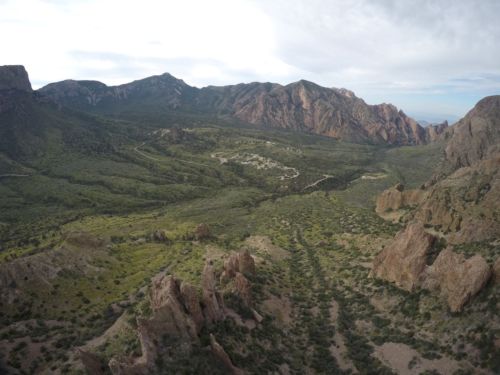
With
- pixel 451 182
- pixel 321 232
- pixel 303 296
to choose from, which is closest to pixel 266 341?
pixel 303 296

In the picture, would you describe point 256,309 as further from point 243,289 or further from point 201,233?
point 201,233

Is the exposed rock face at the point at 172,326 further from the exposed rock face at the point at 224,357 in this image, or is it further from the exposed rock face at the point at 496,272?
the exposed rock face at the point at 496,272

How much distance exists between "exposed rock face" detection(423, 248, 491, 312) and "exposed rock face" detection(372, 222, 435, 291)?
4.11m

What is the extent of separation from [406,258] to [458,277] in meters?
12.7

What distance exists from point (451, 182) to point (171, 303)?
87364 mm

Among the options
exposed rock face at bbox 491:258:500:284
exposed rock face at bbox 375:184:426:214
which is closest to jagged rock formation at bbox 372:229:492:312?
exposed rock face at bbox 491:258:500:284

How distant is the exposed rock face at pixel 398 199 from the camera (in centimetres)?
12169

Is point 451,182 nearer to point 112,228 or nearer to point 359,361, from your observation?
point 359,361

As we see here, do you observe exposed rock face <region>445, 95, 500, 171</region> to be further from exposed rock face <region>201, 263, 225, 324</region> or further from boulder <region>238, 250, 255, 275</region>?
exposed rock face <region>201, 263, 225, 324</region>

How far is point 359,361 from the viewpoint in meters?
50.0

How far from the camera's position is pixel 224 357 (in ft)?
136

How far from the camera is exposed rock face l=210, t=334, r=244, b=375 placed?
41219 mm

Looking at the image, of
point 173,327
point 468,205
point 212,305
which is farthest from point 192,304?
point 468,205

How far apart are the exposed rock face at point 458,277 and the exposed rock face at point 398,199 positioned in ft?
211
